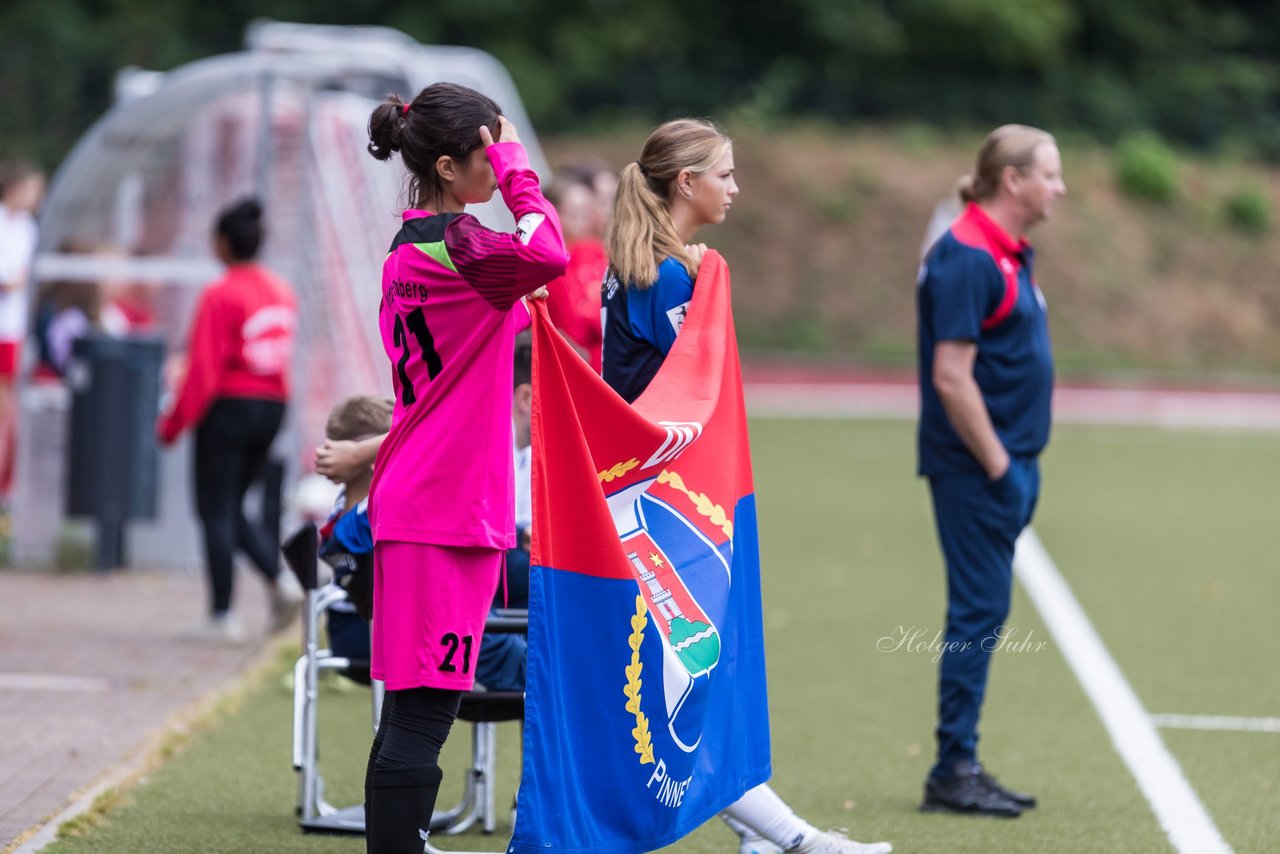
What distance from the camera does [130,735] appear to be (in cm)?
641

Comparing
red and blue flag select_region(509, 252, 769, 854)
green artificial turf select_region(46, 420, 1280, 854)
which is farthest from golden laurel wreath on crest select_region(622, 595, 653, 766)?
green artificial turf select_region(46, 420, 1280, 854)

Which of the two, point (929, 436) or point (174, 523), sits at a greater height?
point (929, 436)

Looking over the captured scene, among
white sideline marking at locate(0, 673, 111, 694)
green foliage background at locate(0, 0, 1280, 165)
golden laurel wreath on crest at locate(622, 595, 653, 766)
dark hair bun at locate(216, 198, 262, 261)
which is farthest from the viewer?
green foliage background at locate(0, 0, 1280, 165)

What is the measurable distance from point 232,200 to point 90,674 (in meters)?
5.66

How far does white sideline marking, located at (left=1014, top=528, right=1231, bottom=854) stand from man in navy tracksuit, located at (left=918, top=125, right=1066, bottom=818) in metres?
0.50

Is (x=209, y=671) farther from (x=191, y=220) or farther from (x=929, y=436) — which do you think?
(x=191, y=220)

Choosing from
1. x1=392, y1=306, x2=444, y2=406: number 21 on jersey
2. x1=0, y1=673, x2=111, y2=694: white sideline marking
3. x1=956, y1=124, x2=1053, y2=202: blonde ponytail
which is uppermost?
x1=956, y1=124, x2=1053, y2=202: blonde ponytail

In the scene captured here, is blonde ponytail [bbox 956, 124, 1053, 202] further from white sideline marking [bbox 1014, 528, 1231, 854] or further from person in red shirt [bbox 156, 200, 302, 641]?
person in red shirt [bbox 156, 200, 302, 641]

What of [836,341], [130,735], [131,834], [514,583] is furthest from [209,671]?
[836,341]

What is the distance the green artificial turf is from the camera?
213 inches

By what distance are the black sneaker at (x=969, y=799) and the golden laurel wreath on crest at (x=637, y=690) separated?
66.8 inches

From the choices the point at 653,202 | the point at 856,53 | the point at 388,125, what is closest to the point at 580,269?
the point at 653,202

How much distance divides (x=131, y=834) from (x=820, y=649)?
4.04 meters

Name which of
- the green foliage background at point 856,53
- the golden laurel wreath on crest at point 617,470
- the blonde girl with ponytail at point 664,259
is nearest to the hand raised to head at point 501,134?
the blonde girl with ponytail at point 664,259
